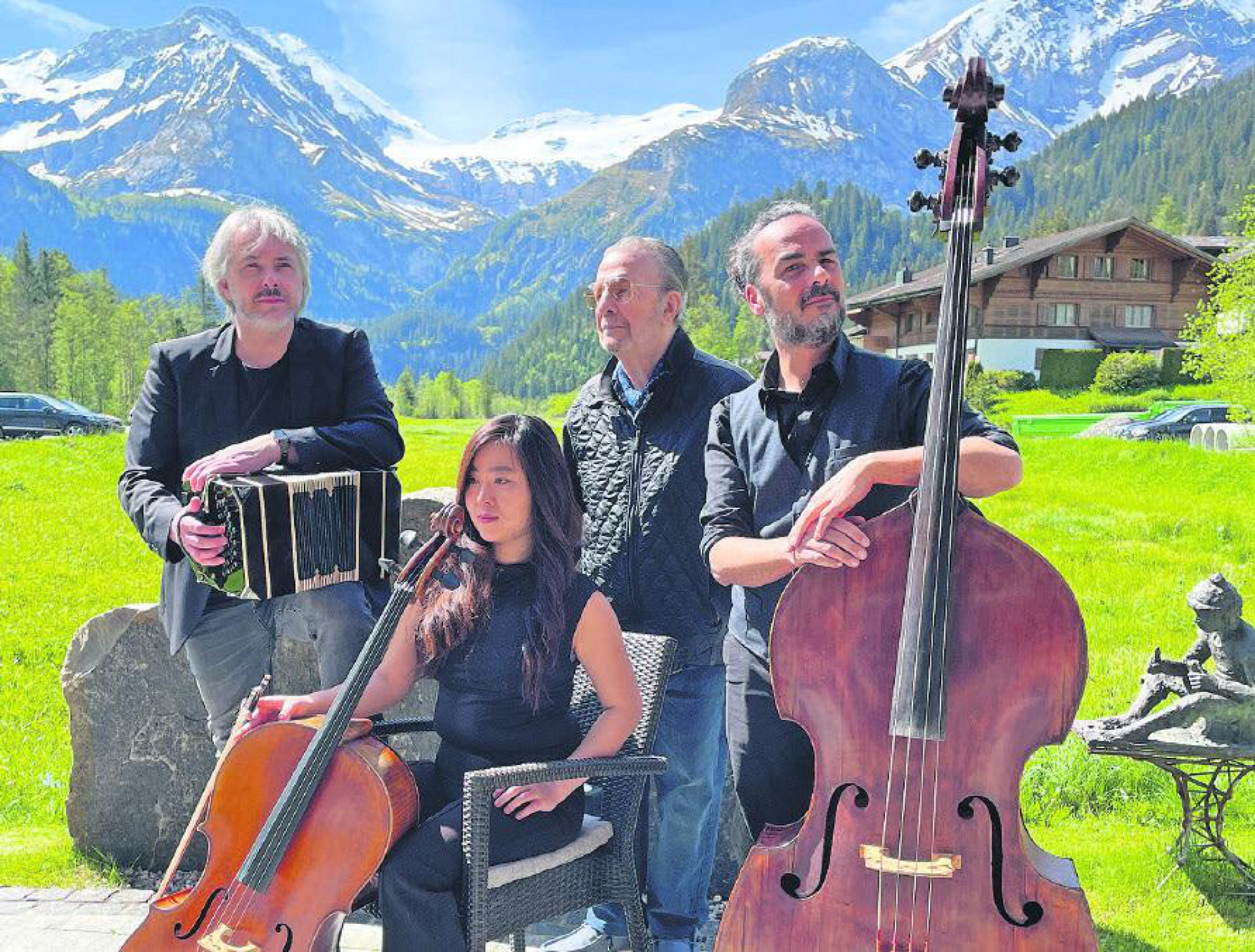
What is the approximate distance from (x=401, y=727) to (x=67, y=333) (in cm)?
6192

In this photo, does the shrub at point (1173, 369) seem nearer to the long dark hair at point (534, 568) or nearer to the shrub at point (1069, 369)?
the shrub at point (1069, 369)

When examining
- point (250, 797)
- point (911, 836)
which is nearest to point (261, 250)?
point (250, 797)

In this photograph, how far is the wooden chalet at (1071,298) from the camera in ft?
165

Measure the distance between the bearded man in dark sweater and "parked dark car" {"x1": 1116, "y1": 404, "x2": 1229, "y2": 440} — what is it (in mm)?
28732

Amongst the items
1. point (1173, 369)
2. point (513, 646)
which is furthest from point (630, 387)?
point (1173, 369)

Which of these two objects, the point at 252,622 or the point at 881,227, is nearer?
Result: the point at 252,622

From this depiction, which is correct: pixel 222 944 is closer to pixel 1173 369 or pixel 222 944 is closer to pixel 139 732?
pixel 139 732

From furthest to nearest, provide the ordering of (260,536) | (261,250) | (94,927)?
1. (94,927)
2. (261,250)
3. (260,536)

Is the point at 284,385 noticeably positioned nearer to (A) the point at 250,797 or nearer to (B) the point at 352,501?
(B) the point at 352,501

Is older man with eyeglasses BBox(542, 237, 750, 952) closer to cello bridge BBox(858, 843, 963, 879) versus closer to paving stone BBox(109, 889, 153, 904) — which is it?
cello bridge BBox(858, 843, 963, 879)

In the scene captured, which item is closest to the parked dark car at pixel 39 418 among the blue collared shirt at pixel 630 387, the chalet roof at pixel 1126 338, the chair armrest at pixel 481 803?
the blue collared shirt at pixel 630 387

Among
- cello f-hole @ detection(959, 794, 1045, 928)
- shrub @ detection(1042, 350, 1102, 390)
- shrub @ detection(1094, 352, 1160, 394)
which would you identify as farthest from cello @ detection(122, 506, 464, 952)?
shrub @ detection(1042, 350, 1102, 390)

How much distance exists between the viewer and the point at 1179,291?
53438 mm

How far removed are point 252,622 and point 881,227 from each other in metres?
187
